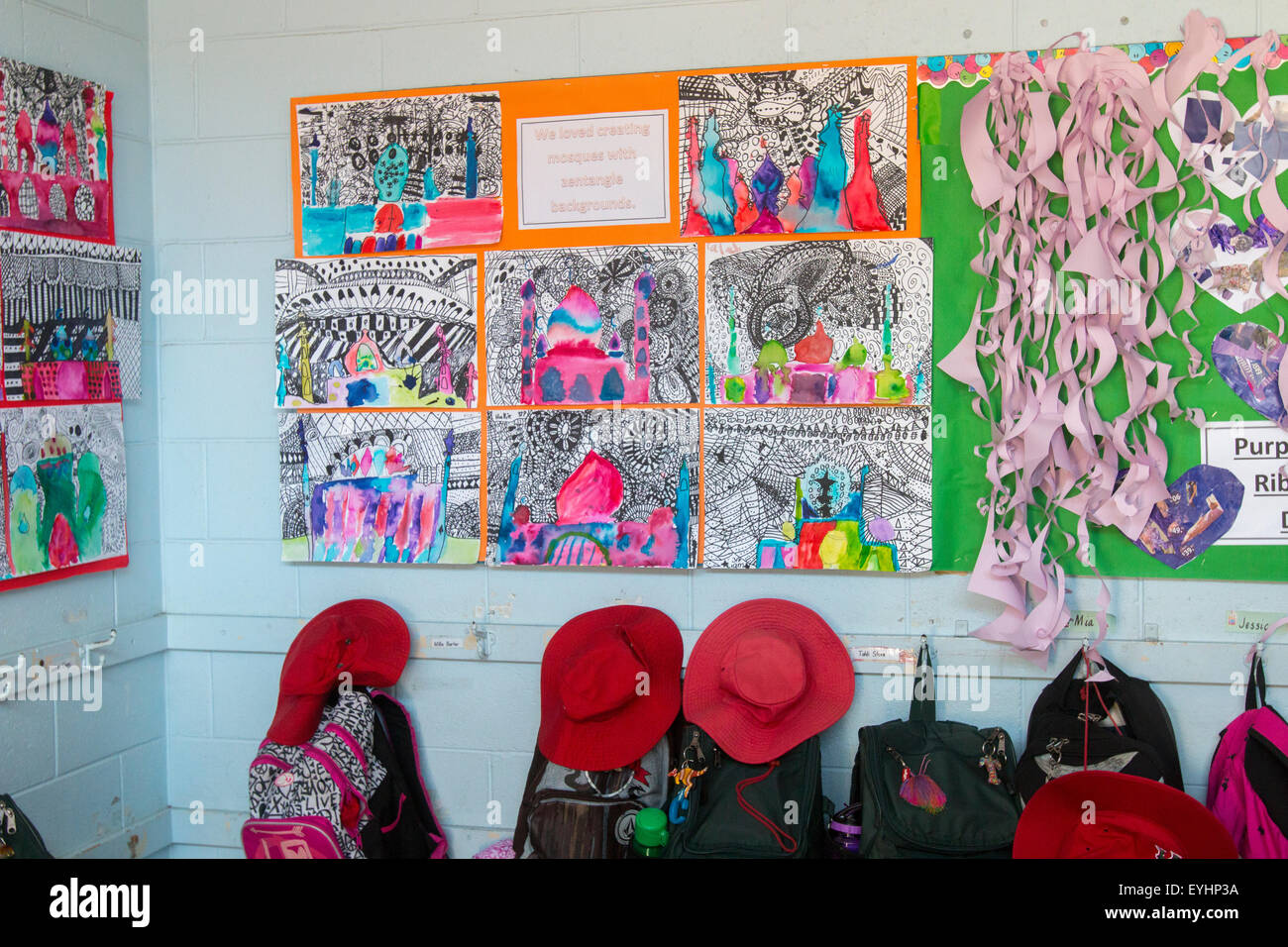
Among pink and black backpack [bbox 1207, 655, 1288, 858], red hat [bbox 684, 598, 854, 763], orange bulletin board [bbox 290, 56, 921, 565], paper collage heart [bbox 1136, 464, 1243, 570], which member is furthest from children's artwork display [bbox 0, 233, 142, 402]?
pink and black backpack [bbox 1207, 655, 1288, 858]

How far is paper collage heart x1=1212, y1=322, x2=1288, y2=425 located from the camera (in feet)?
6.13

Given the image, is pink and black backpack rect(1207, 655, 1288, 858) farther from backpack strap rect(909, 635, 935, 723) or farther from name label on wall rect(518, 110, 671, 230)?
name label on wall rect(518, 110, 671, 230)

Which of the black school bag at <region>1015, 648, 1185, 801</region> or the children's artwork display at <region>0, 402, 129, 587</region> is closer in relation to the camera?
the black school bag at <region>1015, 648, 1185, 801</region>

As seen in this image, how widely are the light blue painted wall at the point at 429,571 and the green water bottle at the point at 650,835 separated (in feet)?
1.30

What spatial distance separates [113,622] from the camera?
86.9 inches

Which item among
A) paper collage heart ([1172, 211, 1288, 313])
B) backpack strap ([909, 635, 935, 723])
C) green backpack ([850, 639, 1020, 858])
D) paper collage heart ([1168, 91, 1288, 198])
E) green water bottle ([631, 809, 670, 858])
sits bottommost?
green water bottle ([631, 809, 670, 858])

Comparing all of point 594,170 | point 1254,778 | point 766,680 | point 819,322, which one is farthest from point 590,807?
point 594,170

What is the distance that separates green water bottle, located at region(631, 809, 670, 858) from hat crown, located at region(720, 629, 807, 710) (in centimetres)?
28

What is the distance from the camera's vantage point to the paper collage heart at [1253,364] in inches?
73.5

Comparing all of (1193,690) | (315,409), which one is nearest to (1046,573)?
(1193,690)

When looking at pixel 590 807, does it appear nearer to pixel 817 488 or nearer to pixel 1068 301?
pixel 817 488

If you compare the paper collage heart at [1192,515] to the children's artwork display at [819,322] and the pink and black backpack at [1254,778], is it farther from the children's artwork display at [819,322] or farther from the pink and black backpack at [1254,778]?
the children's artwork display at [819,322]

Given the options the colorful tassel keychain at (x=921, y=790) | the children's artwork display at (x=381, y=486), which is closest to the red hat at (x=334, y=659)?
the children's artwork display at (x=381, y=486)

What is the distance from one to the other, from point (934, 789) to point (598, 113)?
1501 millimetres
